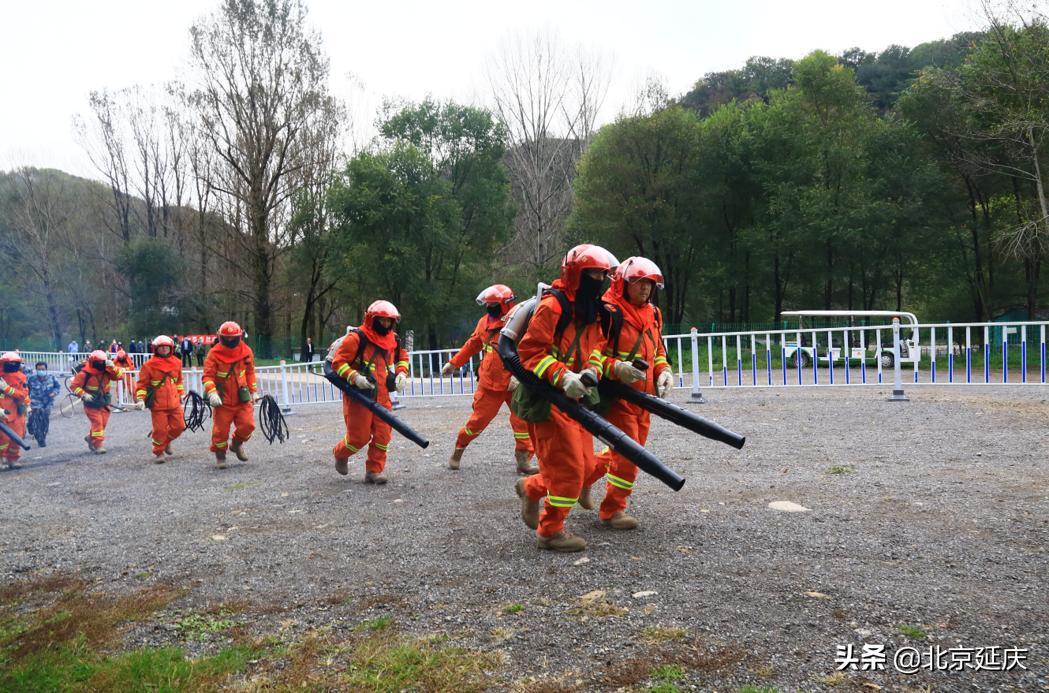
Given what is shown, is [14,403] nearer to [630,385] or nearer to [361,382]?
[361,382]

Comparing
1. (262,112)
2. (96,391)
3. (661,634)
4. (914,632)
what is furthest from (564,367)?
(262,112)

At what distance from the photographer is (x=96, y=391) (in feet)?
36.7

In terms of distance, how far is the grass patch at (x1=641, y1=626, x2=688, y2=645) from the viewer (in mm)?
3334

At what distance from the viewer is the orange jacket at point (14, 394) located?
34.9 ft

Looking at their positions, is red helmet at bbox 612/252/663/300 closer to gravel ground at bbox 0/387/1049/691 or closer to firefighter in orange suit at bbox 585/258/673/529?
firefighter in orange suit at bbox 585/258/673/529

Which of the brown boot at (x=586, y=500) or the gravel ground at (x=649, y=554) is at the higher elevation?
the brown boot at (x=586, y=500)

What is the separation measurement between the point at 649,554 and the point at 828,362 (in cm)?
989

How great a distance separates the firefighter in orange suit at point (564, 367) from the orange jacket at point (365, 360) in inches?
123

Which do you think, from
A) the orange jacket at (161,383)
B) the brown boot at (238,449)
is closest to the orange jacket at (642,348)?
the brown boot at (238,449)

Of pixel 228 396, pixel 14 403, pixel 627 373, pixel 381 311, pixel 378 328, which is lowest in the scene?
pixel 14 403

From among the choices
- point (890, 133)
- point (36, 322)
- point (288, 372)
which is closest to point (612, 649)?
point (288, 372)

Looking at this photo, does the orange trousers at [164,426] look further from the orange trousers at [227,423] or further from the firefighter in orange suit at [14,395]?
the firefighter in orange suit at [14,395]

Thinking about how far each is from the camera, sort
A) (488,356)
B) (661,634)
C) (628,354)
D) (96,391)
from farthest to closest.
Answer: (96,391) < (488,356) < (628,354) < (661,634)

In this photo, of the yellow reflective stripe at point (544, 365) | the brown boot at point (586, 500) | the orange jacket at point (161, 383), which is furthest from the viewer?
the orange jacket at point (161, 383)
